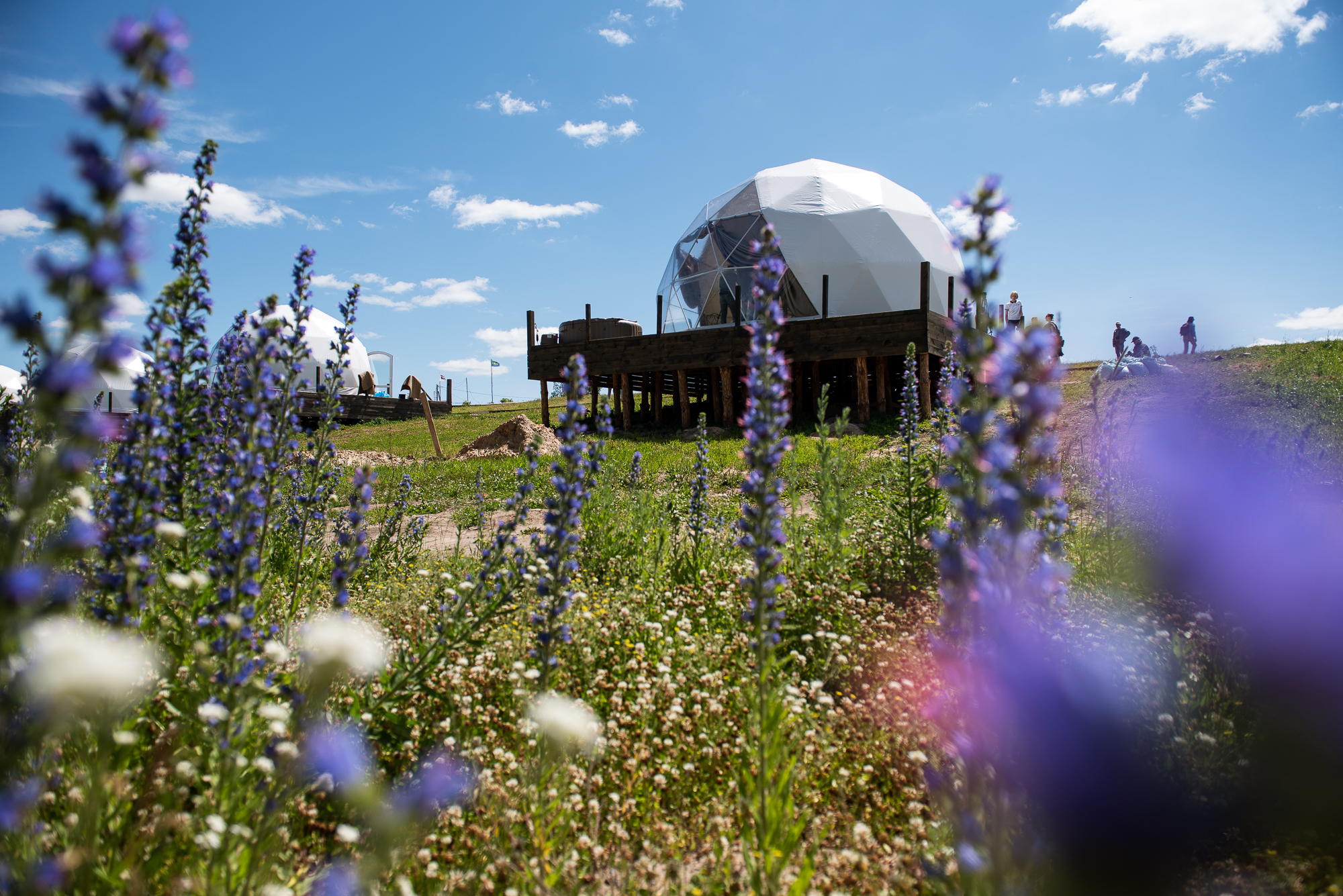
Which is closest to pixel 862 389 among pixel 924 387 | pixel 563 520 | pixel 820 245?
pixel 924 387

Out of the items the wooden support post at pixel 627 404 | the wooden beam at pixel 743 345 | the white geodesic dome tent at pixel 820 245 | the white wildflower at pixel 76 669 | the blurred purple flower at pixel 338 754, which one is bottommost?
the blurred purple flower at pixel 338 754

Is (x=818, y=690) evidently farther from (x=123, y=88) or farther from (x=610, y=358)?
(x=610, y=358)

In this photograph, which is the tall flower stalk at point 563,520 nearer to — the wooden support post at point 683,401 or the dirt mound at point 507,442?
the dirt mound at point 507,442

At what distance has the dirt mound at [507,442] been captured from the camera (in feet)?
52.1

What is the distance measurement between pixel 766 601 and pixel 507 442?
14478mm

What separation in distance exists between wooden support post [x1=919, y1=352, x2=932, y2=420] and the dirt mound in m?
9.07

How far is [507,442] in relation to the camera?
53.7 ft

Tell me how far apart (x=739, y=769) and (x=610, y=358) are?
17.2 meters

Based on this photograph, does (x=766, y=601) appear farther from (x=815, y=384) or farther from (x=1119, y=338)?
(x=1119, y=338)

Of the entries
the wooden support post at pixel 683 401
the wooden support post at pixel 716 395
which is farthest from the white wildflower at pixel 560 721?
the wooden support post at pixel 716 395

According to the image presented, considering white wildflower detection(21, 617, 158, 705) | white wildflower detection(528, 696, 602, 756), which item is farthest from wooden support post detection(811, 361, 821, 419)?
white wildflower detection(21, 617, 158, 705)

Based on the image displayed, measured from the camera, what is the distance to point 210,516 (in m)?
3.42

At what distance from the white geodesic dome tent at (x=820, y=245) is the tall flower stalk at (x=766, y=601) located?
1912 cm

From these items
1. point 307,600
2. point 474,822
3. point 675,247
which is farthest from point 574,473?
point 675,247
